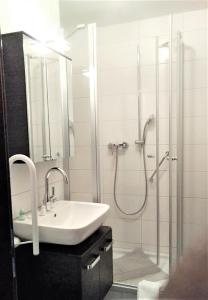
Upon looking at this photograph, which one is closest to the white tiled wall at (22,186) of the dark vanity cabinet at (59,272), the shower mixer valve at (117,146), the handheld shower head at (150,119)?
the dark vanity cabinet at (59,272)

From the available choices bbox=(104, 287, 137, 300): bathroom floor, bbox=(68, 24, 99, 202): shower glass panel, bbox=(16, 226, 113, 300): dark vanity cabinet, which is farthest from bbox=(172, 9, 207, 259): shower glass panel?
bbox=(16, 226, 113, 300): dark vanity cabinet

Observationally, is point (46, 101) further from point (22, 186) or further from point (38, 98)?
point (22, 186)

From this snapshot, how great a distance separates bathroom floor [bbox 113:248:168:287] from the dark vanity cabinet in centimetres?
61

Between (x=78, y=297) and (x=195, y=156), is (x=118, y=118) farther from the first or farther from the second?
(x=78, y=297)

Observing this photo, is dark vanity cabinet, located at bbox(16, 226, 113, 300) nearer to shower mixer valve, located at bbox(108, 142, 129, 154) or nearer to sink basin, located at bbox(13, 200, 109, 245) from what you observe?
Answer: sink basin, located at bbox(13, 200, 109, 245)

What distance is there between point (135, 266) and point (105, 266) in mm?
657

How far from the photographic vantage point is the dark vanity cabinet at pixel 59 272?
1.61 metres

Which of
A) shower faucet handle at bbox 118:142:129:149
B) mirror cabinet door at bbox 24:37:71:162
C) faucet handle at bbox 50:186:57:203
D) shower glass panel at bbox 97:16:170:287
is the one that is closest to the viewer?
mirror cabinet door at bbox 24:37:71:162

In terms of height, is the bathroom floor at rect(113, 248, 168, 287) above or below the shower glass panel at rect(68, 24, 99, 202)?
below

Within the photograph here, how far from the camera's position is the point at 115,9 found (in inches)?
94.1

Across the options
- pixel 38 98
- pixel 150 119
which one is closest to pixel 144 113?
pixel 150 119

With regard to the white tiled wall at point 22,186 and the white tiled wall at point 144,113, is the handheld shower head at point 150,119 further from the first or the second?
the white tiled wall at point 22,186

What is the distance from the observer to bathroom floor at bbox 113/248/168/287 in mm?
2318

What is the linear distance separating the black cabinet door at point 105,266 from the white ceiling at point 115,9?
1813 mm
